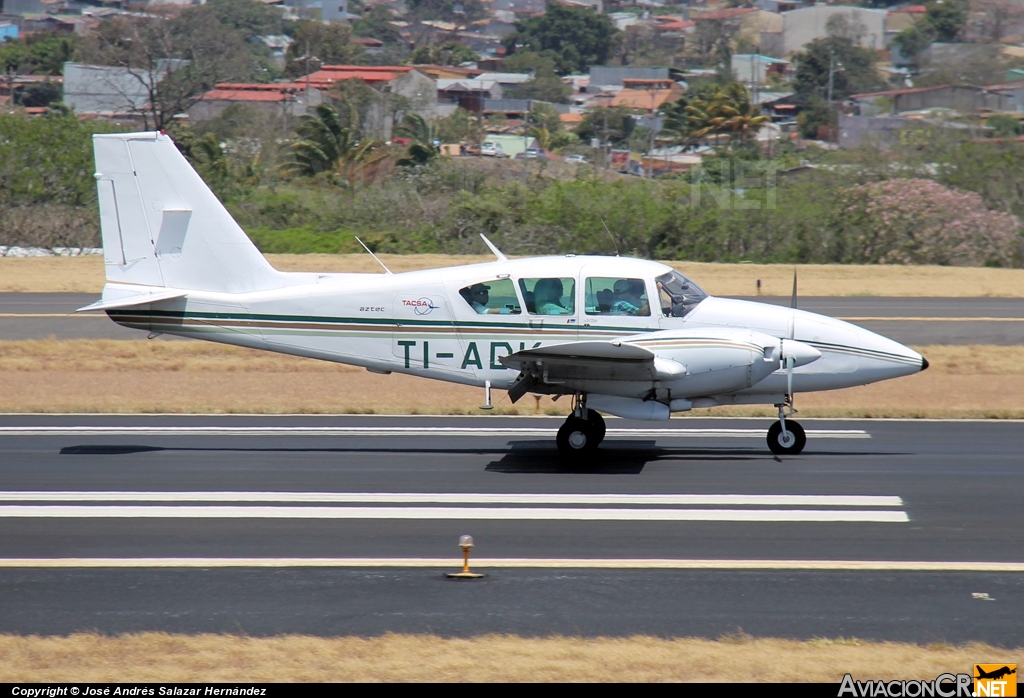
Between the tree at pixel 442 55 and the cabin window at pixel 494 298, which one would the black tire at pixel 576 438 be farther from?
the tree at pixel 442 55

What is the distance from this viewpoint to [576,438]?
12.5m

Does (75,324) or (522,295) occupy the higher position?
(522,295)

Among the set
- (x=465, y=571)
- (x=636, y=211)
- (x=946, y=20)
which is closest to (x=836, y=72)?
(x=946, y=20)

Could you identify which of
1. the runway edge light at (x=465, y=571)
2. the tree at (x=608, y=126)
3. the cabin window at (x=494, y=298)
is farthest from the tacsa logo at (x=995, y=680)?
the tree at (x=608, y=126)

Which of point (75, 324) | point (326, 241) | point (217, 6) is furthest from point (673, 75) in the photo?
point (75, 324)

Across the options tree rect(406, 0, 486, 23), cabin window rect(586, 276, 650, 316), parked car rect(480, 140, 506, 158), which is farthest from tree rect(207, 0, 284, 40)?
cabin window rect(586, 276, 650, 316)

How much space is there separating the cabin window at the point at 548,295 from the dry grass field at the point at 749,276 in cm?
2090

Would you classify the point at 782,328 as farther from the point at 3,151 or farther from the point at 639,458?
the point at 3,151

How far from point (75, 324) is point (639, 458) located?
721 inches

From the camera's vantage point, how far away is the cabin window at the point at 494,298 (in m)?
12.6

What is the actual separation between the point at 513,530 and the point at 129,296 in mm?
6080

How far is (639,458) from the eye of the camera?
13.0m

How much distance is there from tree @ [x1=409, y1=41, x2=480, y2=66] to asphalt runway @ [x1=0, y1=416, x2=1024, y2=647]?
12279cm

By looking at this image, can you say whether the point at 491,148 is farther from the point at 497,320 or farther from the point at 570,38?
the point at 570,38
